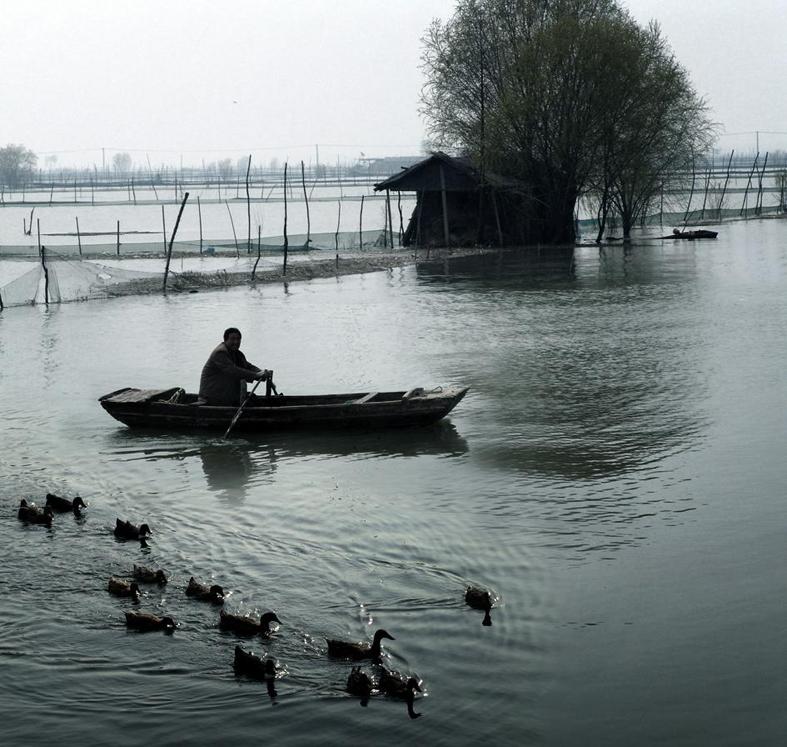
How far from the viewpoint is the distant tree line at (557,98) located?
4372 centimetres

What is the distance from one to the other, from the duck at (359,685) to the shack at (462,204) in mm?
38592

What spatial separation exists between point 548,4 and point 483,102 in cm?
486

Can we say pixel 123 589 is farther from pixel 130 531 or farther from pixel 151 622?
pixel 130 531

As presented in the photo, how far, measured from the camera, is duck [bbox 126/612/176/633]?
8109 mm

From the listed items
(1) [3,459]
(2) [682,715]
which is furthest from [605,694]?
(1) [3,459]

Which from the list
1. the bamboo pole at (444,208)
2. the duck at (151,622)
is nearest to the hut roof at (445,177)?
the bamboo pole at (444,208)

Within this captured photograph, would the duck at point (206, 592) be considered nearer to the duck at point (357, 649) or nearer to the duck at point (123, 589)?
the duck at point (123, 589)

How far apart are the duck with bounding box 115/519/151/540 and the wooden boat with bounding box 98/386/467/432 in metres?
3.81

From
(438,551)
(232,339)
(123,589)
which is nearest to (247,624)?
(123,589)

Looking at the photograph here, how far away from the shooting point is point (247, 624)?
801cm

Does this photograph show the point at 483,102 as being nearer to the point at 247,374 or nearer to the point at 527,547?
the point at 247,374

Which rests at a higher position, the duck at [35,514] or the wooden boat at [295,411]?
the wooden boat at [295,411]

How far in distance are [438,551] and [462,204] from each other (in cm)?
3842

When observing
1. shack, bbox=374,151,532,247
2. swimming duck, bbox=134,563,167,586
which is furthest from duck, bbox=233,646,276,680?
shack, bbox=374,151,532,247
